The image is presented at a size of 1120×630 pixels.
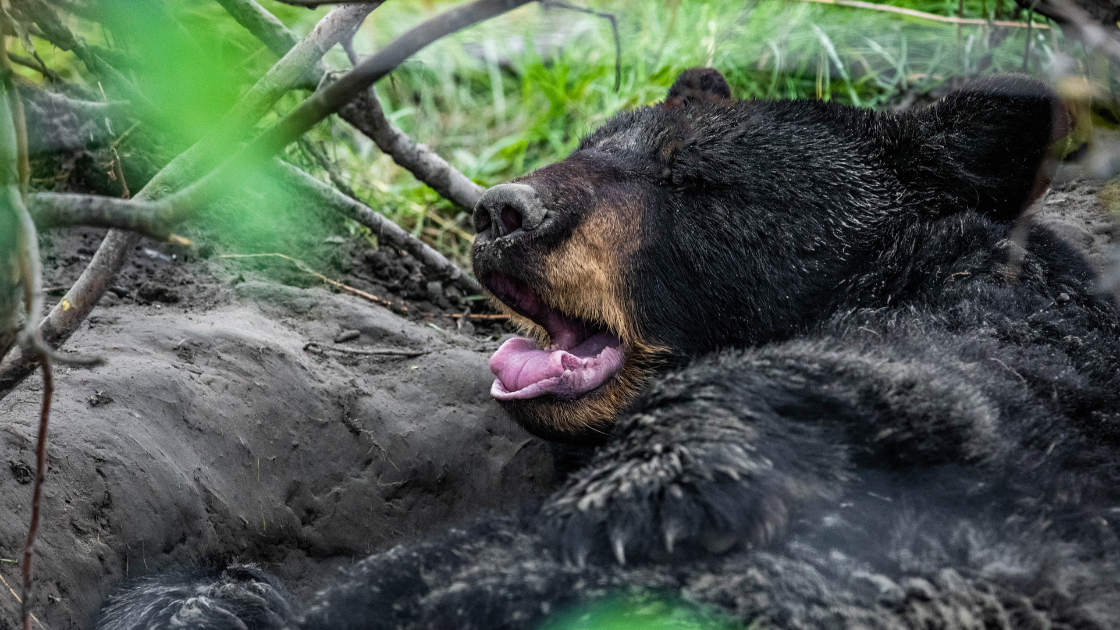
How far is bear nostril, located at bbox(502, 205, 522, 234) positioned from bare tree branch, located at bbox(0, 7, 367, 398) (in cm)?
81

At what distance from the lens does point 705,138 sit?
10.6 feet

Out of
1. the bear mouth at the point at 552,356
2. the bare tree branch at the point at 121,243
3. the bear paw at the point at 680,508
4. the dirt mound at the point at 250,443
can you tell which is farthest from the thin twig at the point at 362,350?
the bear paw at the point at 680,508

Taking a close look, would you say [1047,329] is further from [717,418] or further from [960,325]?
[717,418]

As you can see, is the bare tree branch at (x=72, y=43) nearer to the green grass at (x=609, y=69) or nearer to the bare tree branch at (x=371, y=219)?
the bare tree branch at (x=371, y=219)

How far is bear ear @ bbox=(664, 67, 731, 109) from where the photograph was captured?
3.61 metres

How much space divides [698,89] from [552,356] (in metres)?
1.48

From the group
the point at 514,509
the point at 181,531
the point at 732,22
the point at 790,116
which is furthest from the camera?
the point at 732,22

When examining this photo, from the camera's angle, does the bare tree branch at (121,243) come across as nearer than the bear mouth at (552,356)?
Yes

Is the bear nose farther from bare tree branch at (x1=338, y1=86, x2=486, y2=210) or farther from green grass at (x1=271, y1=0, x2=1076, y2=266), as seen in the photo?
green grass at (x1=271, y1=0, x2=1076, y2=266)

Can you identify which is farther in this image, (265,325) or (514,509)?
(265,325)

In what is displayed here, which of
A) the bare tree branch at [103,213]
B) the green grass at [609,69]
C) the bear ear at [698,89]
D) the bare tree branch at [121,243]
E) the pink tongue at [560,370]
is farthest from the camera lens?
the green grass at [609,69]

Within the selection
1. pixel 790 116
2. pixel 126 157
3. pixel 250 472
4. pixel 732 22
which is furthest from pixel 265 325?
pixel 732 22

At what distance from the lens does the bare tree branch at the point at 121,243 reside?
225 cm

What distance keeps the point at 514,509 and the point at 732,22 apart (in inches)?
193
